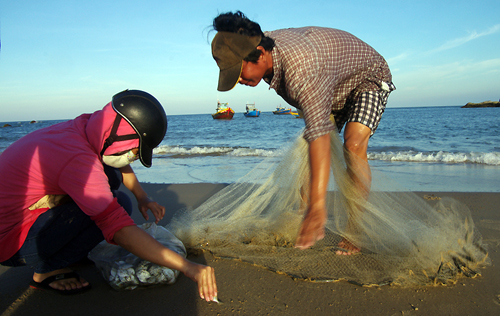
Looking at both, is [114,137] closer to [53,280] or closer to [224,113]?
[53,280]

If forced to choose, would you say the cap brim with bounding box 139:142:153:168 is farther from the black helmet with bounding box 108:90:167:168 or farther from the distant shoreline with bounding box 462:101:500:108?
the distant shoreline with bounding box 462:101:500:108

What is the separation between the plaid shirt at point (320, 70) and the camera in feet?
5.38

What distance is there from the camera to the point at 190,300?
67.1 inches

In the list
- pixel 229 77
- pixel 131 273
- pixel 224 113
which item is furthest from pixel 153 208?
pixel 224 113

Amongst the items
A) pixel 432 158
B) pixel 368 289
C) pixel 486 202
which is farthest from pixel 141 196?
pixel 432 158

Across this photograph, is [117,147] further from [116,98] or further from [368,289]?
[368,289]

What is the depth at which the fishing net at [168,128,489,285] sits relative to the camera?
1.78 meters

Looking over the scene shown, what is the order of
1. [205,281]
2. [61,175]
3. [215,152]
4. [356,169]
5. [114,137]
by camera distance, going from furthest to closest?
[215,152]
[356,169]
[114,137]
[61,175]
[205,281]

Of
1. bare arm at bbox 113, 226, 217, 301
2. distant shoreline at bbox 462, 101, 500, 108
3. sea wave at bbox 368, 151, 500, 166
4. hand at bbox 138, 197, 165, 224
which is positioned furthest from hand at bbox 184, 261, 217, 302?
distant shoreline at bbox 462, 101, 500, 108

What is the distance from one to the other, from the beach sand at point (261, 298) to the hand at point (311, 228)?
40cm

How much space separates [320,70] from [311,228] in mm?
884

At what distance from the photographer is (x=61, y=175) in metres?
1.47

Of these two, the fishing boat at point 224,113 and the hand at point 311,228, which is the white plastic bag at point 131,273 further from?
the fishing boat at point 224,113

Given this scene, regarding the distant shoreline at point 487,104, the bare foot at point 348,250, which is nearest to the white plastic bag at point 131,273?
the bare foot at point 348,250
